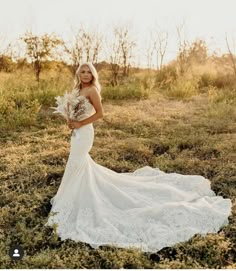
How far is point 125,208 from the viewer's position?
409 cm

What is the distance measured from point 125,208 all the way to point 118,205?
0.06 metres

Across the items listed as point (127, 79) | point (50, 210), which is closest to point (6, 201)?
point (50, 210)

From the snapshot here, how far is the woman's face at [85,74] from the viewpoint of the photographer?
4.11 meters

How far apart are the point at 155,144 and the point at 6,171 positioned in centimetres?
204

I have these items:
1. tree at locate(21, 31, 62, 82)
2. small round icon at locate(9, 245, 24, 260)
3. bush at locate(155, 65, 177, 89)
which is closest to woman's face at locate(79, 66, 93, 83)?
Result: small round icon at locate(9, 245, 24, 260)

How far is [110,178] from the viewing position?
4.35m

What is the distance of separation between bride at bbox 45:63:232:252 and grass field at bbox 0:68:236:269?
0.11 metres

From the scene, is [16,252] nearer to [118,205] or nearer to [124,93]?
[118,205]

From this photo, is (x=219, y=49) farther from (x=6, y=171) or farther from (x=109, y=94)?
(x=6, y=171)

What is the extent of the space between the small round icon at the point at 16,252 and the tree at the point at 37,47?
6.03m

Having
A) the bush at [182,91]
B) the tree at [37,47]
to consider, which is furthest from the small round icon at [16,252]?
the bush at [182,91]

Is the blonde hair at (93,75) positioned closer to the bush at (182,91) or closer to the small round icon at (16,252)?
the small round icon at (16,252)

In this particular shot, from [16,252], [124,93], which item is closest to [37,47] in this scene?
[124,93]

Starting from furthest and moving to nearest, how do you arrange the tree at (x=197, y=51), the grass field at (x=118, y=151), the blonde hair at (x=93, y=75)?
1. the tree at (x=197, y=51)
2. the blonde hair at (x=93, y=75)
3. the grass field at (x=118, y=151)
